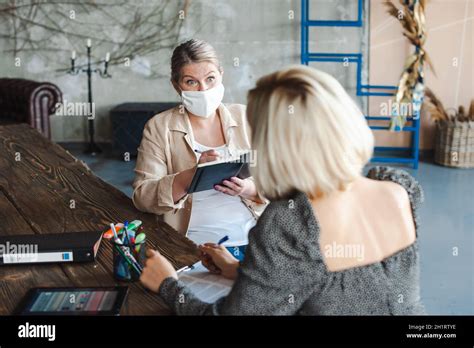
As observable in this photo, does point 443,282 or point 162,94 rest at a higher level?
point 162,94

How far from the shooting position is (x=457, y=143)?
19.5 feet

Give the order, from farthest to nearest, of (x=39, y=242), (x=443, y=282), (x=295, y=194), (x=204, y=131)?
(x=443, y=282) < (x=204, y=131) < (x=39, y=242) < (x=295, y=194)

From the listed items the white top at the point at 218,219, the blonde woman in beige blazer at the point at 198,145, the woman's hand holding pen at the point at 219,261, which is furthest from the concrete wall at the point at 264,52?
the woman's hand holding pen at the point at 219,261

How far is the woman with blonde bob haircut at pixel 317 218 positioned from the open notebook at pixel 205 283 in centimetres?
19

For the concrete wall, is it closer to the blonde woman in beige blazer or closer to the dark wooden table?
the dark wooden table

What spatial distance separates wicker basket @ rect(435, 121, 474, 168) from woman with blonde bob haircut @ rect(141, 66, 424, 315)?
475 cm

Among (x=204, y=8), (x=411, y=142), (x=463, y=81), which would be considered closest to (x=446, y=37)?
(x=463, y=81)

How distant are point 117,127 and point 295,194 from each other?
206 inches

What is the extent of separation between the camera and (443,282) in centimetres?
355

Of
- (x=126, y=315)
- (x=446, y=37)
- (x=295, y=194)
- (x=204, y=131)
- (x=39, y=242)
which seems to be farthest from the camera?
(x=446, y=37)

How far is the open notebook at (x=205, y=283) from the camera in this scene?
1.65 m

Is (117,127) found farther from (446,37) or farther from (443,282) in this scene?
(443,282)

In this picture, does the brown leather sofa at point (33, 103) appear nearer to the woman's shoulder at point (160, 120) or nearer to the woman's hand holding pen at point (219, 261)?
the woman's shoulder at point (160, 120)

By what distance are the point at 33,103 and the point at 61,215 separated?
3.88 meters
